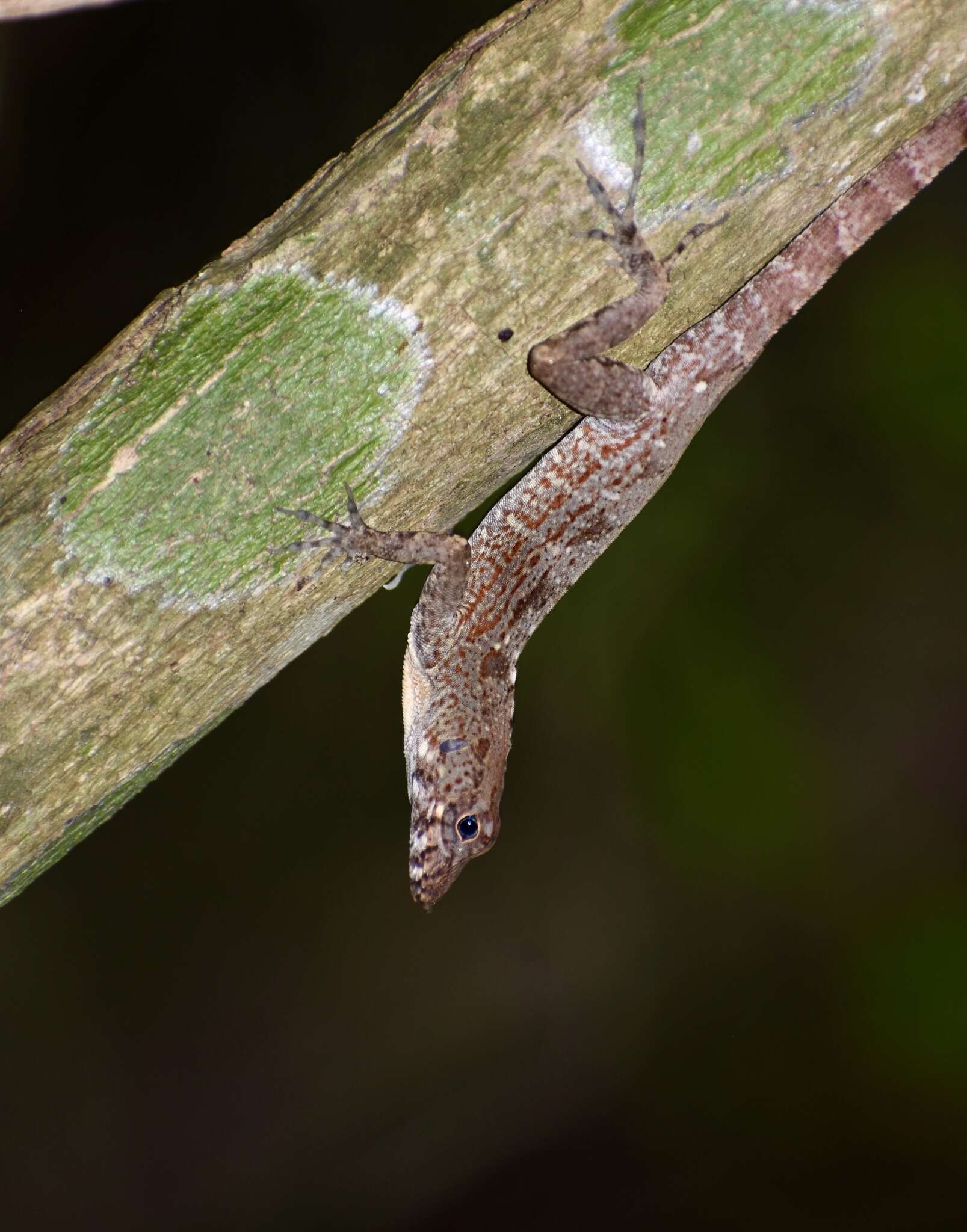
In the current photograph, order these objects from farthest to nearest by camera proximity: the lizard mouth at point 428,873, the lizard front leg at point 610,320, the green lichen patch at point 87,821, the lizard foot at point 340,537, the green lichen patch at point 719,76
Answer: the lizard mouth at point 428,873
the green lichen patch at point 87,821
the lizard foot at point 340,537
the lizard front leg at point 610,320
the green lichen patch at point 719,76

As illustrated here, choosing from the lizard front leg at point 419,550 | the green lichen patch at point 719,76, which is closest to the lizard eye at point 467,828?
the lizard front leg at point 419,550

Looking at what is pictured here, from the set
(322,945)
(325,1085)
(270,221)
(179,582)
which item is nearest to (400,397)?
(270,221)

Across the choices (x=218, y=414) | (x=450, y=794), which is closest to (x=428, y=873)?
(x=450, y=794)

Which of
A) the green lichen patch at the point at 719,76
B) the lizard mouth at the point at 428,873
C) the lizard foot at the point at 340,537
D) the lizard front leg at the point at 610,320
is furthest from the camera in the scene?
the lizard mouth at the point at 428,873

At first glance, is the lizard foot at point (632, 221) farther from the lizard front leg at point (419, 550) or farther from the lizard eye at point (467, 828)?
the lizard eye at point (467, 828)

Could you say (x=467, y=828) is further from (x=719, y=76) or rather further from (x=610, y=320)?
(x=719, y=76)

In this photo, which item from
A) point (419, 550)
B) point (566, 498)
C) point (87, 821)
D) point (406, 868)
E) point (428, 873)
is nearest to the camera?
point (87, 821)

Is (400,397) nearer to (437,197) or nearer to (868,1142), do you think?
(437,197)

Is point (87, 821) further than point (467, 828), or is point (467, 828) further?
point (467, 828)
